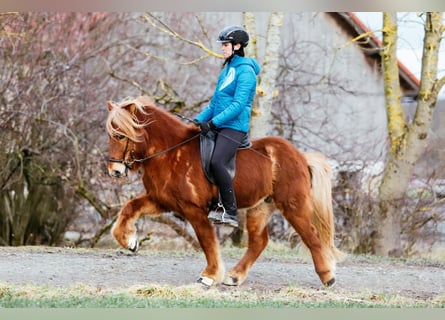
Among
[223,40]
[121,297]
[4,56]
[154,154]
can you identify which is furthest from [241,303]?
[4,56]

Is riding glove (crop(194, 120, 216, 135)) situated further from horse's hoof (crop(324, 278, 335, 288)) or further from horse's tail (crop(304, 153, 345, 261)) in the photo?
horse's hoof (crop(324, 278, 335, 288))

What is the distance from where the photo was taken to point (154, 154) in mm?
8016

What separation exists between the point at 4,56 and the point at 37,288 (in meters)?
7.31

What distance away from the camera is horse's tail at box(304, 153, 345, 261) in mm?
8492

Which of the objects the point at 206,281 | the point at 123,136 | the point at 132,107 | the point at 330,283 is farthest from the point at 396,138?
the point at 123,136

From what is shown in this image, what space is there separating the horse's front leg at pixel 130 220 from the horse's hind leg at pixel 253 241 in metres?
1.01

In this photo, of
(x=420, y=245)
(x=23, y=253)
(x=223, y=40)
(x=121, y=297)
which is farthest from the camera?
(x=420, y=245)

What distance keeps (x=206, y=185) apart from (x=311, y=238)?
1206 mm

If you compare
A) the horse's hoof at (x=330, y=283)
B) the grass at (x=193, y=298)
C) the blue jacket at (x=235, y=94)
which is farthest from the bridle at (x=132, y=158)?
the horse's hoof at (x=330, y=283)

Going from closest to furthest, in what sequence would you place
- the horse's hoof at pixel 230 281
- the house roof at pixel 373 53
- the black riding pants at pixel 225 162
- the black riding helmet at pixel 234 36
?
the black riding pants at pixel 225 162, the black riding helmet at pixel 234 36, the horse's hoof at pixel 230 281, the house roof at pixel 373 53

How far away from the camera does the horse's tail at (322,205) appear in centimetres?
849

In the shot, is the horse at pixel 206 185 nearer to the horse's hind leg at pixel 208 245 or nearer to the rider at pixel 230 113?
the horse's hind leg at pixel 208 245

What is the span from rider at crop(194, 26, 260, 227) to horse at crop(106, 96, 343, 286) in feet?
0.59

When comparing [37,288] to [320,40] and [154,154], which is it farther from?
[320,40]
